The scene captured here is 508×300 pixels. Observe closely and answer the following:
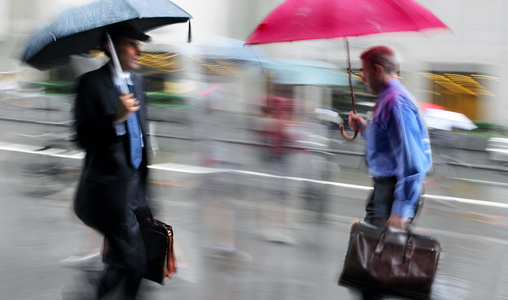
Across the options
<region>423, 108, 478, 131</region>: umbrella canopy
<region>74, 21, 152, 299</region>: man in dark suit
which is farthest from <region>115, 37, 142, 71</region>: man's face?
<region>423, 108, 478, 131</region>: umbrella canopy

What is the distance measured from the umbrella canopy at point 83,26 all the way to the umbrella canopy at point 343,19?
1.77 ft

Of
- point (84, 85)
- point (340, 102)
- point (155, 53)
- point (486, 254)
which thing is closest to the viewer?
point (84, 85)

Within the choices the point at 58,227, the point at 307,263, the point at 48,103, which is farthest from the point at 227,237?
the point at 48,103

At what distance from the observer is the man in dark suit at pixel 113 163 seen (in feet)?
10.0

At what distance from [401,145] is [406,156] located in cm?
6

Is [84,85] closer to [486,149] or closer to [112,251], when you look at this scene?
[112,251]

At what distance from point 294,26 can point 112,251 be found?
1443 mm

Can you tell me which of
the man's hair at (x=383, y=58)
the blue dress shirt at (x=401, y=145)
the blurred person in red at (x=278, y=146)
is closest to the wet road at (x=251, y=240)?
the blurred person in red at (x=278, y=146)

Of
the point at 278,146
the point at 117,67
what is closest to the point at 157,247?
the point at 117,67

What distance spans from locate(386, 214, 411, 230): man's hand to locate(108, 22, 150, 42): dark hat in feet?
4.91

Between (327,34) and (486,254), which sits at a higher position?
(327,34)

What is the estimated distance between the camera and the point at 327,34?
312cm

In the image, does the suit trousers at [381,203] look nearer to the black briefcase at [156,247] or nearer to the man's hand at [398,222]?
the man's hand at [398,222]

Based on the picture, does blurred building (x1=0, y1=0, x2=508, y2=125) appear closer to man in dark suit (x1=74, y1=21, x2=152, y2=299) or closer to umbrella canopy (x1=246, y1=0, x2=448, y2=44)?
umbrella canopy (x1=246, y1=0, x2=448, y2=44)
